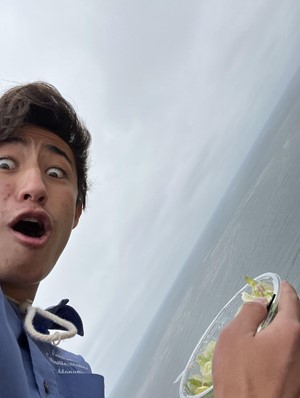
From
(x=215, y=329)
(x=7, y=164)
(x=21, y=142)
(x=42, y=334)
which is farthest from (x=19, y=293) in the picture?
(x=215, y=329)

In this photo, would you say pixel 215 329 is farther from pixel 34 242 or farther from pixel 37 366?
pixel 34 242

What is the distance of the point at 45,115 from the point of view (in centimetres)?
293

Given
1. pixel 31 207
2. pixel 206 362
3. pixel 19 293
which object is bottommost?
pixel 19 293

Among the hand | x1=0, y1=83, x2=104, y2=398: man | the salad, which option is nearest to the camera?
the hand

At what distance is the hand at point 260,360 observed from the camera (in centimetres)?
116

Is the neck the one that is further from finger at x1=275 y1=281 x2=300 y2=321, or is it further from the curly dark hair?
finger at x1=275 y1=281 x2=300 y2=321

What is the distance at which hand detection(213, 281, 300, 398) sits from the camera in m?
1.16

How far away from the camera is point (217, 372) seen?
1.25 metres

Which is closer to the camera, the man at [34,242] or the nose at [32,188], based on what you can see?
the man at [34,242]

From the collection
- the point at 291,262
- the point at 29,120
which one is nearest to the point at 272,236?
the point at 291,262

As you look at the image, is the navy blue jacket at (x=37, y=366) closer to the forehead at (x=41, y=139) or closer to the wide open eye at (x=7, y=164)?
the wide open eye at (x=7, y=164)

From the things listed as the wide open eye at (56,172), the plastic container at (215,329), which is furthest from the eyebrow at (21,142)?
the plastic container at (215,329)

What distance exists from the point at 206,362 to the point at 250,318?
2.04 ft

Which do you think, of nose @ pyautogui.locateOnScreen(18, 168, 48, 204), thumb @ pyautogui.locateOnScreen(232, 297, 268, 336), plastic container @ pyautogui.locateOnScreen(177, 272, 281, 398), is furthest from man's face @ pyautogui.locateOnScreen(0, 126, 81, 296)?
thumb @ pyautogui.locateOnScreen(232, 297, 268, 336)
